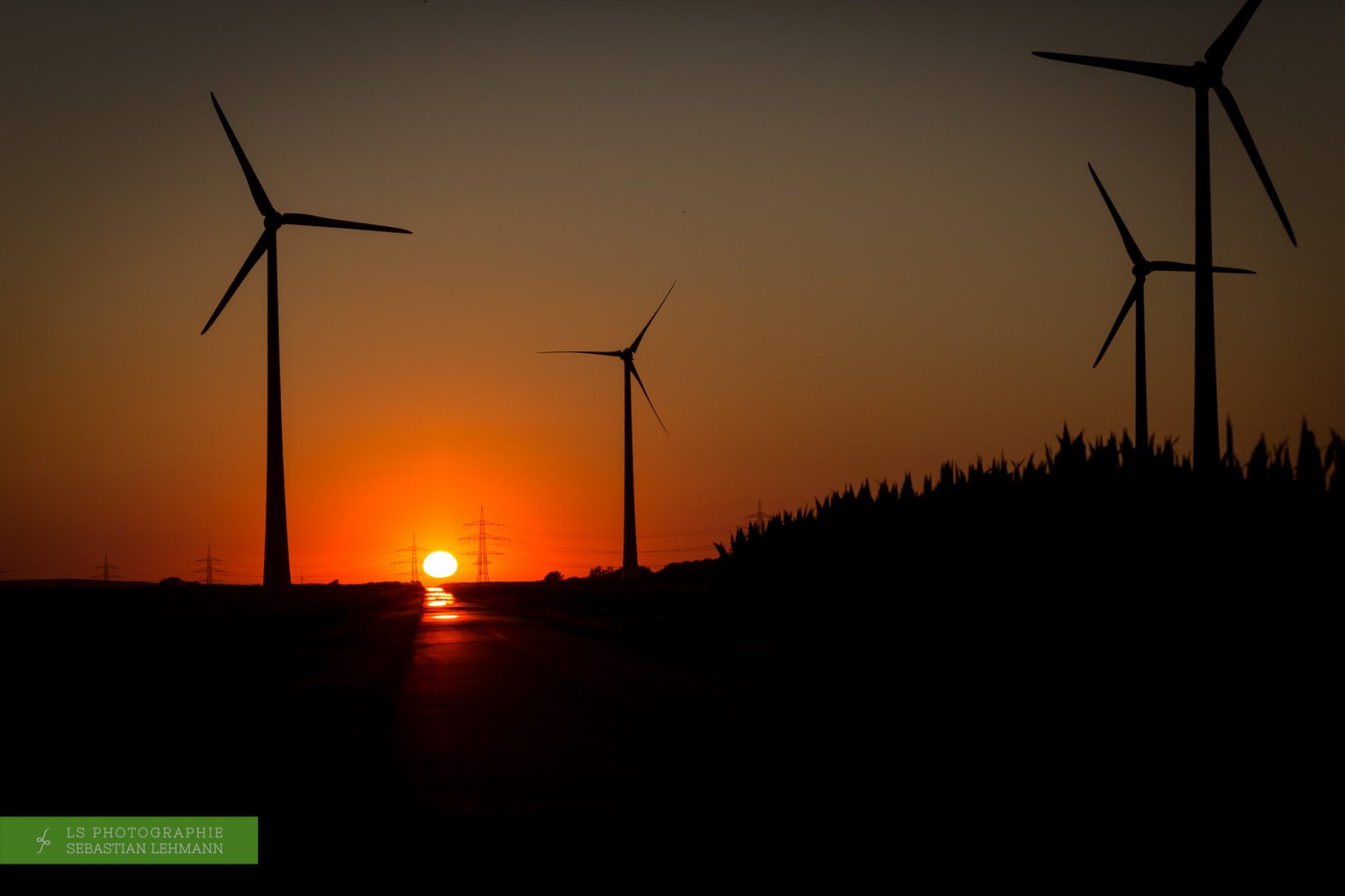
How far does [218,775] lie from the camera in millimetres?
9734

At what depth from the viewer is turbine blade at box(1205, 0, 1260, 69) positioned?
3412 cm

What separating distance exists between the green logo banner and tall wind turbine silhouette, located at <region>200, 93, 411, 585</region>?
4116 cm

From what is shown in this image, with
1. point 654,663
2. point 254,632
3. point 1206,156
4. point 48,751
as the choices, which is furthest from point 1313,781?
point 1206,156

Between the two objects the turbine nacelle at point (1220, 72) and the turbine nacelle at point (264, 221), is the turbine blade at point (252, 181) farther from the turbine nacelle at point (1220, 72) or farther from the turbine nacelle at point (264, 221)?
the turbine nacelle at point (1220, 72)

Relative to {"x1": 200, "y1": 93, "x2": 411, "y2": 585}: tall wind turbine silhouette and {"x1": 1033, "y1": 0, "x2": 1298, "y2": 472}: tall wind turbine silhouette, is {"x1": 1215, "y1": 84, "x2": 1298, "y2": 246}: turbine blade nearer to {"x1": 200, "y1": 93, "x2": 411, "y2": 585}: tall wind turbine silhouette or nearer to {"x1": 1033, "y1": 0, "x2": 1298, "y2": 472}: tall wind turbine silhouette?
{"x1": 1033, "y1": 0, "x2": 1298, "y2": 472}: tall wind turbine silhouette

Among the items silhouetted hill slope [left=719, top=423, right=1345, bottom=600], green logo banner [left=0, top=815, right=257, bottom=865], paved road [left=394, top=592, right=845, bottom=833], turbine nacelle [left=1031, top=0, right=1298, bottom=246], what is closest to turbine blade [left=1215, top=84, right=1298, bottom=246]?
turbine nacelle [left=1031, top=0, right=1298, bottom=246]

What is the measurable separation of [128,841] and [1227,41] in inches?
1396

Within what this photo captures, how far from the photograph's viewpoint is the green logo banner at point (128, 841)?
732cm

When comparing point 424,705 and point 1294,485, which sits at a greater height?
point 1294,485

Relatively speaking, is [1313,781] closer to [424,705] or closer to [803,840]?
[803,840]

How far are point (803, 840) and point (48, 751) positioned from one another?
23.9ft

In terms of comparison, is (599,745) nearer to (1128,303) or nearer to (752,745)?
(752,745)

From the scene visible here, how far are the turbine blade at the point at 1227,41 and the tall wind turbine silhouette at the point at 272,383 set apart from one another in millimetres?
34710

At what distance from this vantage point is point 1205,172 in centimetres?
3188
